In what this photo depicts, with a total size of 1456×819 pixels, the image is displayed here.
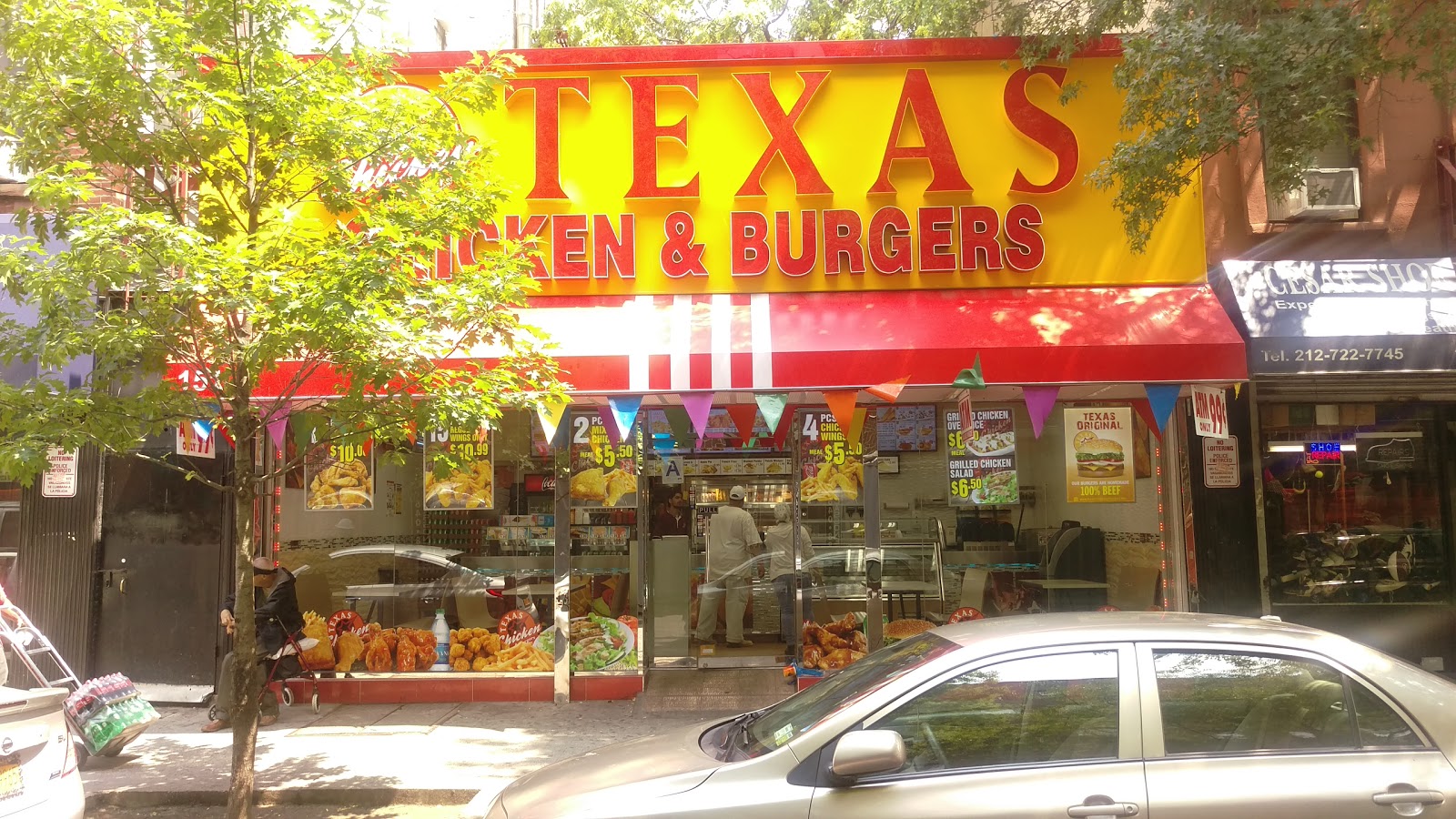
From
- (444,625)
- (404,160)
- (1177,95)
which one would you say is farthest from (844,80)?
(444,625)

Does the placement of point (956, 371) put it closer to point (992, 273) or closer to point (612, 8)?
point (992, 273)

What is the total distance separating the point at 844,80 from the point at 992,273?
2351mm

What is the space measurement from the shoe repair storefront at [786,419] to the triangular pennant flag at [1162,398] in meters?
0.83

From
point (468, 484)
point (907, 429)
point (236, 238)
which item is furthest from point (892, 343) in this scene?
point (236, 238)

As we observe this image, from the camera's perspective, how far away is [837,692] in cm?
400

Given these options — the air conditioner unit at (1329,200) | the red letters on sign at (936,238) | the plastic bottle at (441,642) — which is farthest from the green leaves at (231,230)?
the air conditioner unit at (1329,200)

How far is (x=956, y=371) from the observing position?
25.2 ft

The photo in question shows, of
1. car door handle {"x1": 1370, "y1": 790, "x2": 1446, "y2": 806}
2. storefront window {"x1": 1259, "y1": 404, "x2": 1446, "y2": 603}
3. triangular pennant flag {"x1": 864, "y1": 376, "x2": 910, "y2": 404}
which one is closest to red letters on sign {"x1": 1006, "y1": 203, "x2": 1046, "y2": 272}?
triangular pennant flag {"x1": 864, "y1": 376, "x2": 910, "y2": 404}

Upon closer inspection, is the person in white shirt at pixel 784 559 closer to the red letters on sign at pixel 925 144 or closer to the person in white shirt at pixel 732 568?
the person in white shirt at pixel 732 568

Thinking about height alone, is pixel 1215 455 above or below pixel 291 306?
below

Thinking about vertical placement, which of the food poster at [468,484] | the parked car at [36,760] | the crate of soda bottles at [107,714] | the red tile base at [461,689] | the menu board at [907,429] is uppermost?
the menu board at [907,429]

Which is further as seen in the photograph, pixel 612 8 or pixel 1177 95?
pixel 612 8

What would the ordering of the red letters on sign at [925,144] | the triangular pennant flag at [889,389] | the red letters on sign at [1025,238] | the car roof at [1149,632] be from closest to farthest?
the car roof at [1149,632] < the triangular pennant flag at [889,389] < the red letters on sign at [1025,238] < the red letters on sign at [925,144]

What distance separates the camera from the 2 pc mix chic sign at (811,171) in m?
8.69
